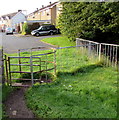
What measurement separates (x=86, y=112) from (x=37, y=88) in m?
→ 1.90

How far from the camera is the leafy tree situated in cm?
835

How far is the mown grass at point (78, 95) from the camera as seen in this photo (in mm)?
3389

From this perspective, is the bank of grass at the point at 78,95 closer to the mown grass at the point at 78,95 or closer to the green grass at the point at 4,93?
A: the mown grass at the point at 78,95

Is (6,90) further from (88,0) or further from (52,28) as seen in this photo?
(52,28)

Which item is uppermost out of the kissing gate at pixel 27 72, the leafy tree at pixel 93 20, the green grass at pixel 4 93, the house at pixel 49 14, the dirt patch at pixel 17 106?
the house at pixel 49 14

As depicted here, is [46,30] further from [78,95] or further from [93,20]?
[78,95]

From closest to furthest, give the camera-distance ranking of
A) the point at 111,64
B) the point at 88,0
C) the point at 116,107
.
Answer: the point at 116,107
the point at 111,64
the point at 88,0

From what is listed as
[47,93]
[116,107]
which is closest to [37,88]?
[47,93]

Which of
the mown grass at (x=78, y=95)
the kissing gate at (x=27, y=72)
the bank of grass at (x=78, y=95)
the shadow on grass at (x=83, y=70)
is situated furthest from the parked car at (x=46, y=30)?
the bank of grass at (x=78, y=95)

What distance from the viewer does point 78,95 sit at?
4152mm

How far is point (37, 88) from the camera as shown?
15.7ft

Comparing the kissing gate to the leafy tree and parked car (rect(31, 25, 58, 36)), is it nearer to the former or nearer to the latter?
the leafy tree

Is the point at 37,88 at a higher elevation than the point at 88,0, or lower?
lower

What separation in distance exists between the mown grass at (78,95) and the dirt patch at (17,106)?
5.7 inches
